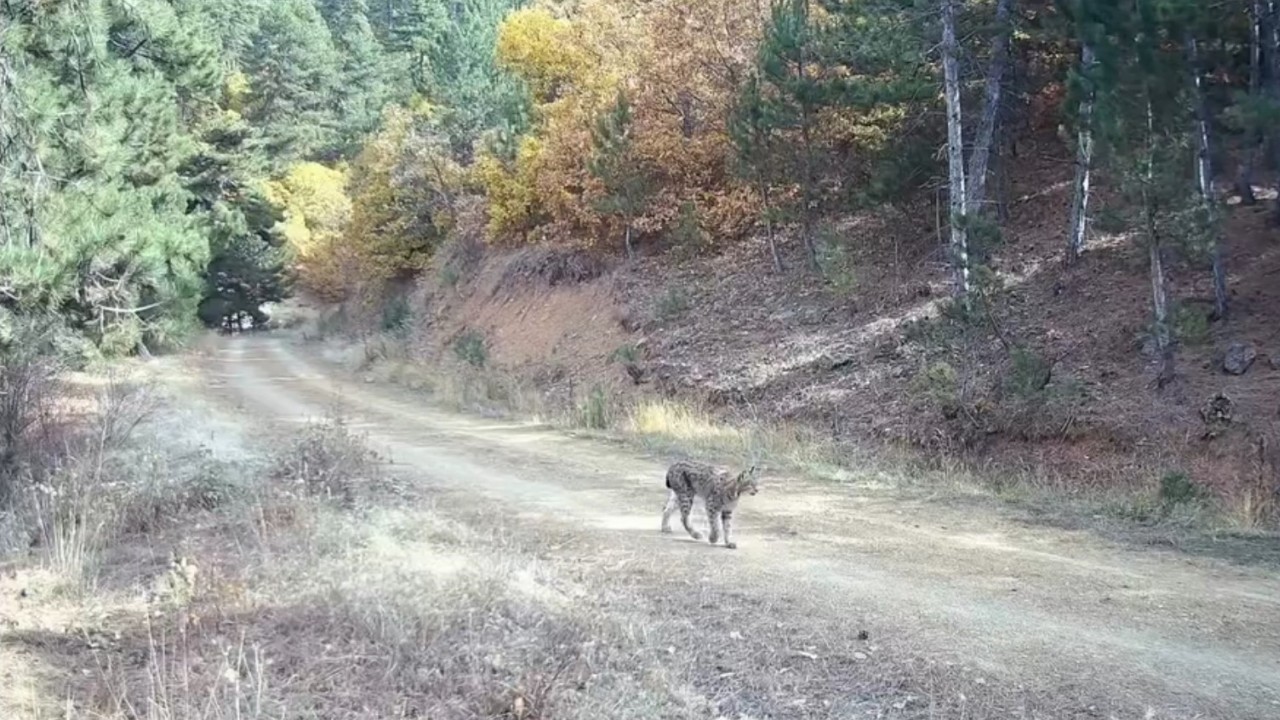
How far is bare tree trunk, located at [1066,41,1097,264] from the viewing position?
15094 millimetres

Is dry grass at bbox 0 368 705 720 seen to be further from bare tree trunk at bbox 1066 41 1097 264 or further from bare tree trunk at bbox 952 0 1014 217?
bare tree trunk at bbox 952 0 1014 217

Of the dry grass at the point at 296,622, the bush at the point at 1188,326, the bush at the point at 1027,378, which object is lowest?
the dry grass at the point at 296,622

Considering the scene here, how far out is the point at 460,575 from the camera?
709 cm

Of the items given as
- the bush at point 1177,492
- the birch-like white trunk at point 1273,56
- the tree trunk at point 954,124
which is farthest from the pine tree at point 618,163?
the bush at point 1177,492

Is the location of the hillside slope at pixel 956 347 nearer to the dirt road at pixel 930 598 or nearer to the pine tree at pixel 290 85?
the dirt road at pixel 930 598

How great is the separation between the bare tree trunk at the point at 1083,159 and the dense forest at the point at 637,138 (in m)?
0.08

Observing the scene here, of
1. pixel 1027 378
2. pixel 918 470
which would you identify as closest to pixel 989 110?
pixel 1027 378

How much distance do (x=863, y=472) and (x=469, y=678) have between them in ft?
27.2

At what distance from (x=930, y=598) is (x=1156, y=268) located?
9.36 m

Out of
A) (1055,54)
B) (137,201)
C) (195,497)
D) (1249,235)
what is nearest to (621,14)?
(1055,54)

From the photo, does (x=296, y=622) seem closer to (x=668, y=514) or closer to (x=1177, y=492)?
(x=668, y=514)

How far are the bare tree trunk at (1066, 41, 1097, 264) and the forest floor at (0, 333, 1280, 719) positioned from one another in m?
7.15

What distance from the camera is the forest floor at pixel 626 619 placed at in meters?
5.45

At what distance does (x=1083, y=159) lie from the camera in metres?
17.4
